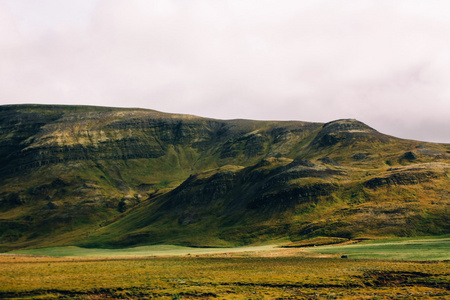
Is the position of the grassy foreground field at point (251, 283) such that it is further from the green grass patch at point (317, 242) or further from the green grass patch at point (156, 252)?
the green grass patch at point (317, 242)

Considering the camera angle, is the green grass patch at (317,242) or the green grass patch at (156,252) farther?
the green grass patch at (317,242)

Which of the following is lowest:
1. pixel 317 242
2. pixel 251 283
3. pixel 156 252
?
pixel 156 252

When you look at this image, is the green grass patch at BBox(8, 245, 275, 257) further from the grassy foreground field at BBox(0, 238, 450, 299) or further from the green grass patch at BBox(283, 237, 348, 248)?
the grassy foreground field at BBox(0, 238, 450, 299)

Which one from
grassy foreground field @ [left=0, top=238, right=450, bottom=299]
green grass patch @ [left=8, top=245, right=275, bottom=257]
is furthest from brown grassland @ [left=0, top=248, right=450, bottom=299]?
green grass patch @ [left=8, top=245, right=275, bottom=257]

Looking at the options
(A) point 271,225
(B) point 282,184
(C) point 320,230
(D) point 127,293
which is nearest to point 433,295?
(D) point 127,293

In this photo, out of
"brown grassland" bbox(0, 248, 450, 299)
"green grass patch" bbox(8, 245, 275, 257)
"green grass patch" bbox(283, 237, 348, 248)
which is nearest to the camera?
"brown grassland" bbox(0, 248, 450, 299)

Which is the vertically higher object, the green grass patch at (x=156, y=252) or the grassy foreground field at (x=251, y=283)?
the grassy foreground field at (x=251, y=283)

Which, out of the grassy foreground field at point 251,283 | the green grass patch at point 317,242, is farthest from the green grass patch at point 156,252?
the grassy foreground field at point 251,283

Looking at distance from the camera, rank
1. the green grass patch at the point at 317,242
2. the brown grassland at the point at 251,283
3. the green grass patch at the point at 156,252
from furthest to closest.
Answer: the green grass patch at the point at 317,242 → the green grass patch at the point at 156,252 → the brown grassland at the point at 251,283

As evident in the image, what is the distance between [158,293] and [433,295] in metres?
29.1

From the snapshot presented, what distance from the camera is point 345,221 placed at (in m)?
140

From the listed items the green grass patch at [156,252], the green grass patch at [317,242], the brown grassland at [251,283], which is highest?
the brown grassland at [251,283]

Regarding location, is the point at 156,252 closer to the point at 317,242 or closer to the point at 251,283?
the point at 317,242

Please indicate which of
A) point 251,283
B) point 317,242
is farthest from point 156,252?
point 251,283
